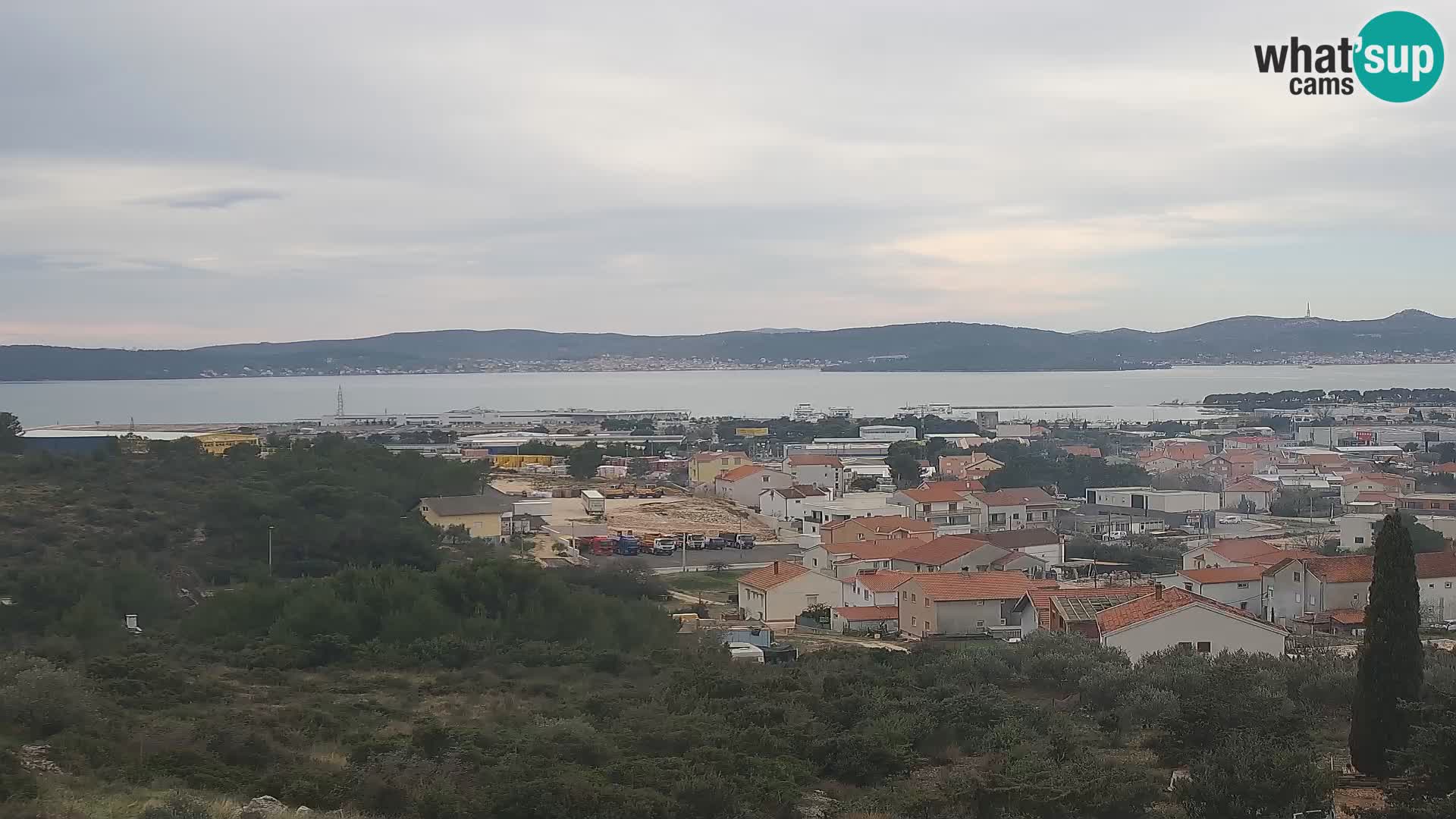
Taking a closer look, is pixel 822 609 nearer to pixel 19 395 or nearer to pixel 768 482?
A: pixel 768 482

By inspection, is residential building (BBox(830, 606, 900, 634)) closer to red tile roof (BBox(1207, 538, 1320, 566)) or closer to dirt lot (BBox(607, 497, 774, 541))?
red tile roof (BBox(1207, 538, 1320, 566))

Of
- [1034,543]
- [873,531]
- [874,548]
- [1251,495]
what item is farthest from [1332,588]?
[1251,495]

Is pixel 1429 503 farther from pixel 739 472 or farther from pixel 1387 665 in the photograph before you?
pixel 1387 665

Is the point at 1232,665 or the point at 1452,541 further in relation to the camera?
the point at 1452,541

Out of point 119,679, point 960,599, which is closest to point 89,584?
point 119,679

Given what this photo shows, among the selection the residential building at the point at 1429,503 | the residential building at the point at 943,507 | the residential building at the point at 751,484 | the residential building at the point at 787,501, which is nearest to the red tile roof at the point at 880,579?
the residential building at the point at 943,507
